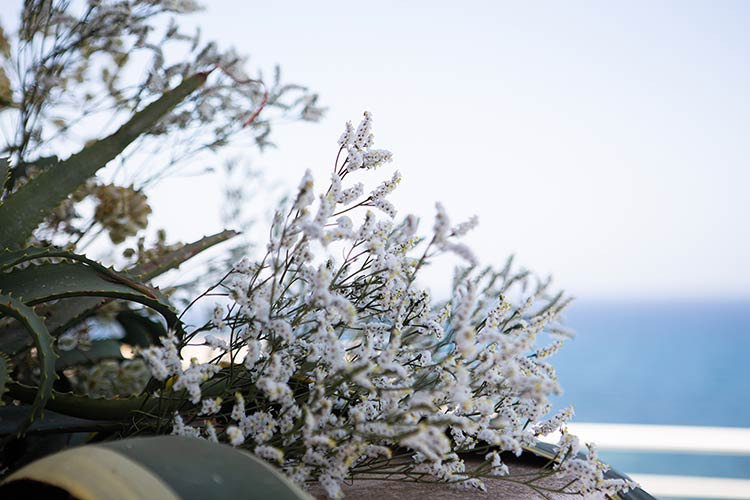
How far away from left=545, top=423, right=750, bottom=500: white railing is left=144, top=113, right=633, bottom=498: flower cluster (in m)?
1.76

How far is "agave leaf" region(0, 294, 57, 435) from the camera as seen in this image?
42 cm

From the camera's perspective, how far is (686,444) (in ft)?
6.94

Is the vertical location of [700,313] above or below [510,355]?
above

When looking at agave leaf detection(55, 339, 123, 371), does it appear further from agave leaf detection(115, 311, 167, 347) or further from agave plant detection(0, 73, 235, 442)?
agave plant detection(0, 73, 235, 442)

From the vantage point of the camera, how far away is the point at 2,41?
0.93 meters

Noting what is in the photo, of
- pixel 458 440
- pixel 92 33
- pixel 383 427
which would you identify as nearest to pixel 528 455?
pixel 458 440

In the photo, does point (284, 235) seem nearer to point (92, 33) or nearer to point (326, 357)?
point (326, 357)

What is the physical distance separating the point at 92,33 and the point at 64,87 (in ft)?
0.45

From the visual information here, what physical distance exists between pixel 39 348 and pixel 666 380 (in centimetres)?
2519

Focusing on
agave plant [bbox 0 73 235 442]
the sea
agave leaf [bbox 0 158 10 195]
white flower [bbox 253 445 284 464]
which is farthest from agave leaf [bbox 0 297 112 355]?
the sea

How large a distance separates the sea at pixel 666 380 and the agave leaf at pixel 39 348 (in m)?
11.2

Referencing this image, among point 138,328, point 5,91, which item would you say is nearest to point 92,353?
point 138,328

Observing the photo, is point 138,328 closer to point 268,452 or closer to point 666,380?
point 268,452

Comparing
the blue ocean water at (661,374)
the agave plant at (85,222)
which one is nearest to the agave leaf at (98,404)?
the agave plant at (85,222)
